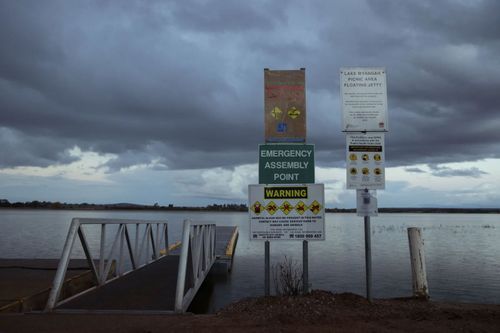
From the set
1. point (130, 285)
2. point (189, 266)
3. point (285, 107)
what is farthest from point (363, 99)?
point (130, 285)

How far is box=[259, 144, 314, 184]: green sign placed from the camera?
7609 mm

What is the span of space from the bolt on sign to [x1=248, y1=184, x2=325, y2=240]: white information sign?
0.86m

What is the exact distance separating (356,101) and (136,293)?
520cm

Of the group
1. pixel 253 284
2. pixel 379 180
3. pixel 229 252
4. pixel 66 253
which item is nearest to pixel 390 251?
pixel 229 252

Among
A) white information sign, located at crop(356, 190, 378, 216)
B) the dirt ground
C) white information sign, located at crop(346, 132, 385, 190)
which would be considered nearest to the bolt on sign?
white information sign, located at crop(346, 132, 385, 190)

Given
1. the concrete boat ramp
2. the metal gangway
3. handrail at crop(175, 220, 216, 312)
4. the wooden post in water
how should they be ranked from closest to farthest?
1. handrail at crop(175, 220, 216, 312)
2. the metal gangway
3. the concrete boat ramp
4. the wooden post in water

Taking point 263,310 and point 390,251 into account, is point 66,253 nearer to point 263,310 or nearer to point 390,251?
point 263,310

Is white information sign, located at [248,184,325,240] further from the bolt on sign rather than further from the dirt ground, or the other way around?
the dirt ground

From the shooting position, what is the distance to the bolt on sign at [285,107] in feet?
24.9

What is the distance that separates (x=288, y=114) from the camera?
7.62 metres

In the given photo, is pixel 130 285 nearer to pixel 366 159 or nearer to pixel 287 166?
pixel 287 166

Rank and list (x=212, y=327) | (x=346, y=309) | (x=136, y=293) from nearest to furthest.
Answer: (x=212, y=327)
(x=346, y=309)
(x=136, y=293)

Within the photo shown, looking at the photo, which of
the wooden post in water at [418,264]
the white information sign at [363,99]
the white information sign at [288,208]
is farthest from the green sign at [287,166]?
the wooden post in water at [418,264]

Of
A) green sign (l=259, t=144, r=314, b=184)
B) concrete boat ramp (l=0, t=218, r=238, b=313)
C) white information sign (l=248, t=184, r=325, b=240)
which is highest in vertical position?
green sign (l=259, t=144, r=314, b=184)
